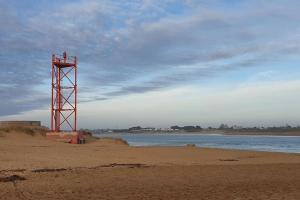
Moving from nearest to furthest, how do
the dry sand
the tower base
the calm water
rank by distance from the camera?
the dry sand
the tower base
the calm water

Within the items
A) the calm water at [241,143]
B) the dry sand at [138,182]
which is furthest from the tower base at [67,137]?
the dry sand at [138,182]

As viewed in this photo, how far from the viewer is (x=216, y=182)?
15984mm

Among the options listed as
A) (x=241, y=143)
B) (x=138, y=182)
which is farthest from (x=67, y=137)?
(x=241, y=143)

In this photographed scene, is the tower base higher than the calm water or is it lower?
higher

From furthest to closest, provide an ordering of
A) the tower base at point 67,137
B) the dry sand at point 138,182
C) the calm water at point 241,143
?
the calm water at point 241,143 < the tower base at point 67,137 < the dry sand at point 138,182

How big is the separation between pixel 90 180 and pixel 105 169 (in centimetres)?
394

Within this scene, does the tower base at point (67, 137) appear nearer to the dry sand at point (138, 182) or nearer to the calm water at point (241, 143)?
the calm water at point (241, 143)

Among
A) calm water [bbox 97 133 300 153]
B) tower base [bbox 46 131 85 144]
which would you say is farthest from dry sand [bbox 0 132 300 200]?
calm water [bbox 97 133 300 153]

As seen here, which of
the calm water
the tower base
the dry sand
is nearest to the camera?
the dry sand

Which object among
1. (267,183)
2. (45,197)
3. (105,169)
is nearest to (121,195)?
(45,197)

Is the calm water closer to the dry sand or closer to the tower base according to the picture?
the tower base

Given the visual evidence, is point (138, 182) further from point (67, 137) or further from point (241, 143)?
point (241, 143)

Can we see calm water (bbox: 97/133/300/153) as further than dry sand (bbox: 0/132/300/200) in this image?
Yes

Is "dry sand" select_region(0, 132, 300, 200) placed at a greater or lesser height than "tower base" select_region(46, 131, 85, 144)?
lesser
